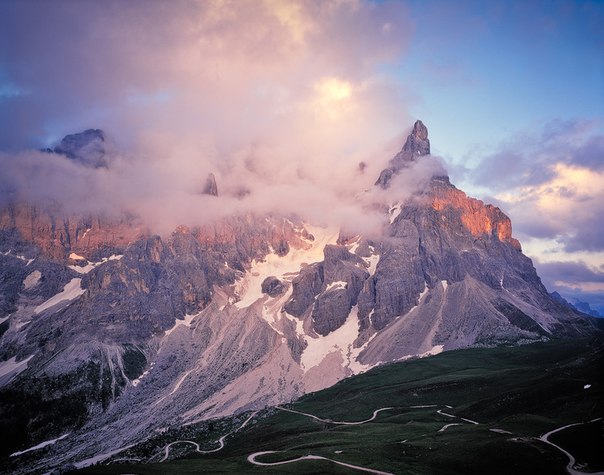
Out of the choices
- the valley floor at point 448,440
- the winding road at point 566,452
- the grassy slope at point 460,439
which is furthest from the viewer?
the grassy slope at point 460,439

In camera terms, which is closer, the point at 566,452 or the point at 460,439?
the point at 566,452

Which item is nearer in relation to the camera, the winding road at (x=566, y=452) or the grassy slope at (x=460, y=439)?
the winding road at (x=566, y=452)

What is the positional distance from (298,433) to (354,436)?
36838 mm

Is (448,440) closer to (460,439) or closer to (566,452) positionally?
(460,439)

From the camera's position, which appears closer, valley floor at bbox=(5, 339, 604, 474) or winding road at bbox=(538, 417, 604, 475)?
winding road at bbox=(538, 417, 604, 475)

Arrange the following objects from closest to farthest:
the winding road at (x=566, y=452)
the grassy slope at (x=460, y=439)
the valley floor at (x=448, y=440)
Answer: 1. the winding road at (x=566, y=452)
2. the valley floor at (x=448, y=440)
3. the grassy slope at (x=460, y=439)

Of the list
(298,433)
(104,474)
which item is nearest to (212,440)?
(298,433)

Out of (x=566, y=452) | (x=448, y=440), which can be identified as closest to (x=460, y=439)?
(x=448, y=440)

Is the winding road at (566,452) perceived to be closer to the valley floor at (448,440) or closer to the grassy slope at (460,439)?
the valley floor at (448,440)

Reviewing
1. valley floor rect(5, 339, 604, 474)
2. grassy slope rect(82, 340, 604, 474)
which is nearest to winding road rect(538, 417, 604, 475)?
valley floor rect(5, 339, 604, 474)

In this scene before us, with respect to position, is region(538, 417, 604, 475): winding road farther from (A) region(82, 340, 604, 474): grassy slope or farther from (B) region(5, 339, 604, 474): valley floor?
(A) region(82, 340, 604, 474): grassy slope

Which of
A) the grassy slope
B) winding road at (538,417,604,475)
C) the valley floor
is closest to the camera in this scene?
winding road at (538,417,604,475)

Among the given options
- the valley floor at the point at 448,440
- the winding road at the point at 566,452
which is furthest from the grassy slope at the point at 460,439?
the winding road at the point at 566,452

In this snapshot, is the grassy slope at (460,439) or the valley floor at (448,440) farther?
the grassy slope at (460,439)
